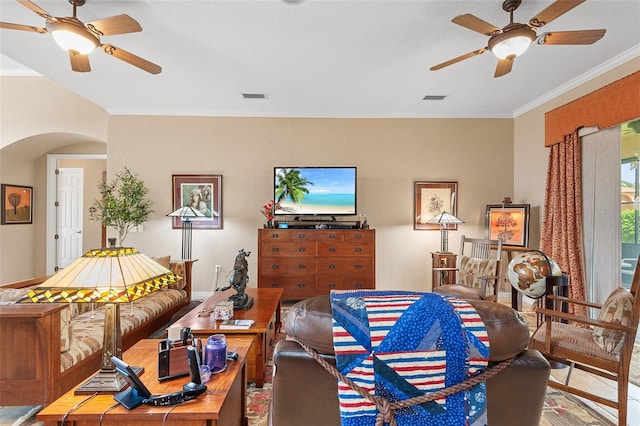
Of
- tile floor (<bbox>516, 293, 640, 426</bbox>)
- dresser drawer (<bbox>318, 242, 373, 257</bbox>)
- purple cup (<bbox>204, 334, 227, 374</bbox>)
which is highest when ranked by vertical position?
dresser drawer (<bbox>318, 242, 373, 257</bbox>)

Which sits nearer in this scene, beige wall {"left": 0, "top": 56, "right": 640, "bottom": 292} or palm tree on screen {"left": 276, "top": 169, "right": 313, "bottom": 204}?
palm tree on screen {"left": 276, "top": 169, "right": 313, "bottom": 204}

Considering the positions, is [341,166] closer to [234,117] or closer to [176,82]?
[234,117]

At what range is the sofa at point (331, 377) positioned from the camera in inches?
34.6

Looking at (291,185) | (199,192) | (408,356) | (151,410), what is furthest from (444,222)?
(151,410)

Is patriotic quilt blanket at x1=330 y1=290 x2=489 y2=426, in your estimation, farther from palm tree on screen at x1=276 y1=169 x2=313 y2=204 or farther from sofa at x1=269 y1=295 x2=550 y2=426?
palm tree on screen at x1=276 y1=169 x2=313 y2=204

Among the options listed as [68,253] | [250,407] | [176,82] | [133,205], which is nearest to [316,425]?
[250,407]

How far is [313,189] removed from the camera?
183 inches

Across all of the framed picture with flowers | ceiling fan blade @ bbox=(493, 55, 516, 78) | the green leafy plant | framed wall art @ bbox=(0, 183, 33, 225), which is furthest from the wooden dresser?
framed wall art @ bbox=(0, 183, 33, 225)

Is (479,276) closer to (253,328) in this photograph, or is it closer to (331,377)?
(253,328)

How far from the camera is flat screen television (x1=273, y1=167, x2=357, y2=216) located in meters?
4.62

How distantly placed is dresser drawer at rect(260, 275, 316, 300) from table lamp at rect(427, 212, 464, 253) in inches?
75.2

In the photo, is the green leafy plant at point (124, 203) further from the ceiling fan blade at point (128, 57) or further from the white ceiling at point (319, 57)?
the ceiling fan blade at point (128, 57)

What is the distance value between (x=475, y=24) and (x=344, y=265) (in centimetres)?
302

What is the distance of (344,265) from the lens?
425 cm
